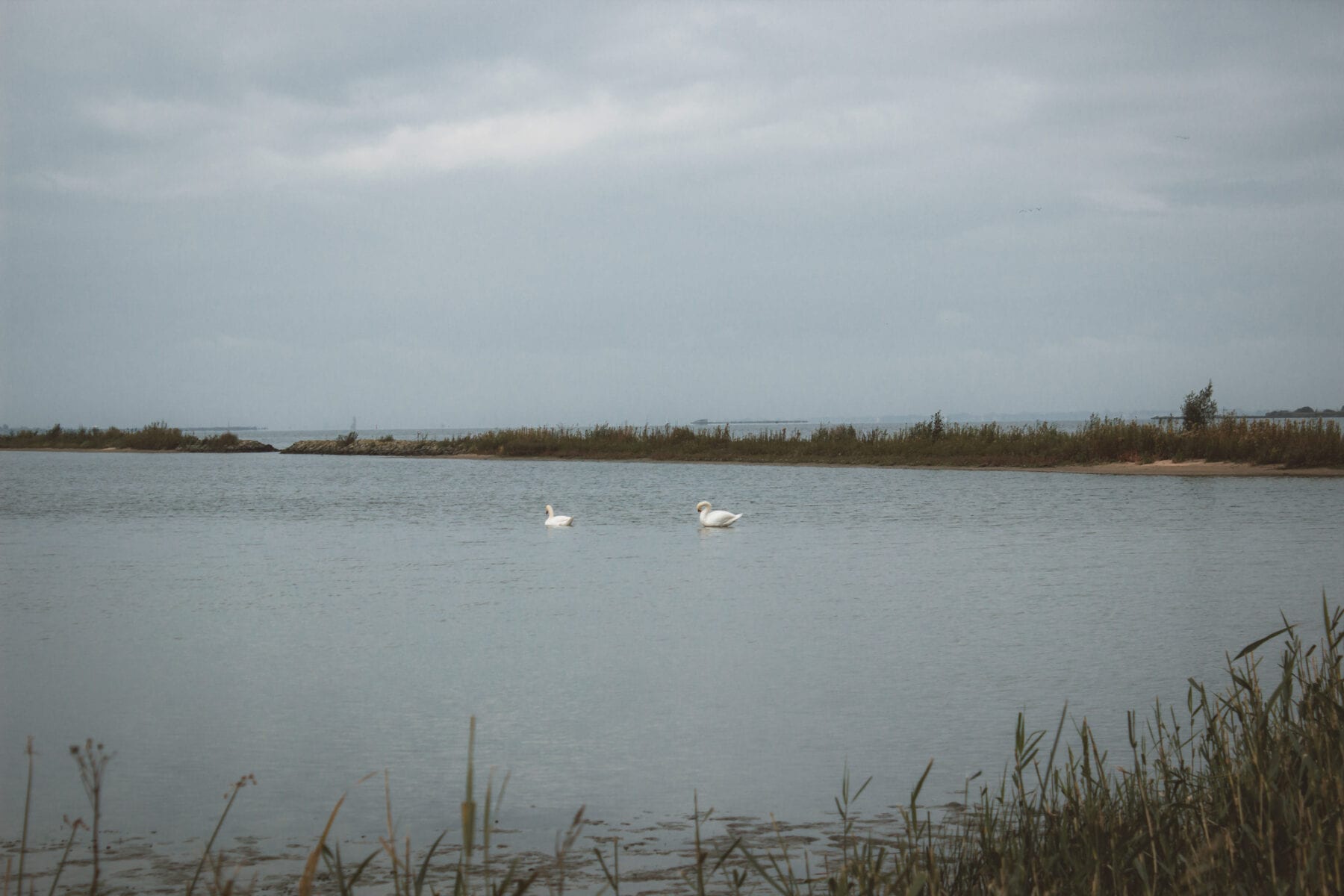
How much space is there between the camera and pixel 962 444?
38844mm

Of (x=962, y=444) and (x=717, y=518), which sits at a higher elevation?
(x=962, y=444)

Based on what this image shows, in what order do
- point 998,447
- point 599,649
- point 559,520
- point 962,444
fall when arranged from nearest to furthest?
1. point 599,649
2. point 559,520
3. point 998,447
4. point 962,444

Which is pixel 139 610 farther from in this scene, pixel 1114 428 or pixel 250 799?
pixel 1114 428

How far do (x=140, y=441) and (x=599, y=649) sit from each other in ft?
219

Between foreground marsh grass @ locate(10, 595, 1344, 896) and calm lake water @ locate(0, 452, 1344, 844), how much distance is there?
539 mm

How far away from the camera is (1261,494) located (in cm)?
2397

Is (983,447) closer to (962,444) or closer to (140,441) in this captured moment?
(962,444)

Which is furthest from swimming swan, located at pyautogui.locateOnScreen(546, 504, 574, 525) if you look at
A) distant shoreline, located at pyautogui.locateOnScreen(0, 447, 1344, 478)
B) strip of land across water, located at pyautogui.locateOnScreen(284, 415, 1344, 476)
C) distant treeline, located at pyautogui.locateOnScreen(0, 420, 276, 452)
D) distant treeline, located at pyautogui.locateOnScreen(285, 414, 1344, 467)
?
distant treeline, located at pyautogui.locateOnScreen(0, 420, 276, 452)

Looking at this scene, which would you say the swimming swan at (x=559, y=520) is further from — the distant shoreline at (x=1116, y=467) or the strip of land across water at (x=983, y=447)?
the strip of land across water at (x=983, y=447)

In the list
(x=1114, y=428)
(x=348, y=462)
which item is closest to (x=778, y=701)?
(x=1114, y=428)

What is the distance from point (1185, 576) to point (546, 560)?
751 cm

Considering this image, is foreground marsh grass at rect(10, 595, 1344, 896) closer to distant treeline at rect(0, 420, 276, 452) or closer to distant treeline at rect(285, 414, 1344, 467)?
distant treeline at rect(285, 414, 1344, 467)

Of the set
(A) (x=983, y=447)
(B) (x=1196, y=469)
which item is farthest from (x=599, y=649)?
(A) (x=983, y=447)

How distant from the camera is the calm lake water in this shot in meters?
5.80
